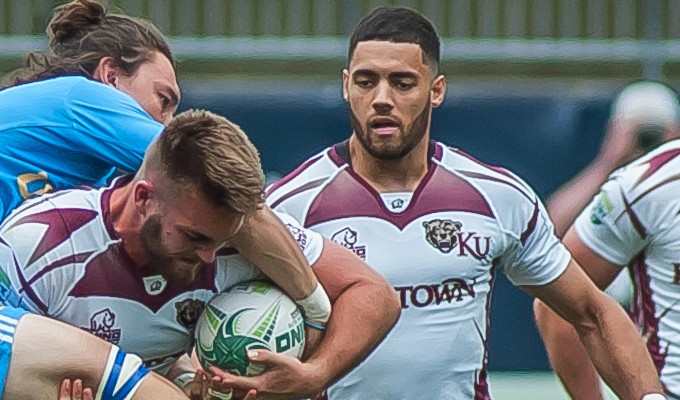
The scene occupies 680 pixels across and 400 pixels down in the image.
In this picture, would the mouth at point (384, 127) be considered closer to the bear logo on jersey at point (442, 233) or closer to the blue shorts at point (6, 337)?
the bear logo on jersey at point (442, 233)

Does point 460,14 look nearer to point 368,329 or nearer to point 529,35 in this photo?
point 529,35

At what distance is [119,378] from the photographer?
15.4 feet

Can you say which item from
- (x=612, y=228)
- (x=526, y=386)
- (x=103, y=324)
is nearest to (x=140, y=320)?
(x=103, y=324)

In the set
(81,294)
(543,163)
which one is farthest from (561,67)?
(81,294)

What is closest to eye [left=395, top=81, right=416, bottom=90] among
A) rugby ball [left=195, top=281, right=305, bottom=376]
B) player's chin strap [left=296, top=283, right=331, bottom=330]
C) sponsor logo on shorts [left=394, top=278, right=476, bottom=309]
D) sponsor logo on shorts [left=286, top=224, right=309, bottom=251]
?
sponsor logo on shorts [left=394, top=278, right=476, bottom=309]

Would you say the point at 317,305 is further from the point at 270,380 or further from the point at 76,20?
the point at 76,20

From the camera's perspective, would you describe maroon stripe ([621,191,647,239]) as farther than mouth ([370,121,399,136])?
No

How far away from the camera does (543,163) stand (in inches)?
404

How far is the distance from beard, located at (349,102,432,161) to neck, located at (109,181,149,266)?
1710 mm

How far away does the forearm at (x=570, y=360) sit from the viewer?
6.91 meters

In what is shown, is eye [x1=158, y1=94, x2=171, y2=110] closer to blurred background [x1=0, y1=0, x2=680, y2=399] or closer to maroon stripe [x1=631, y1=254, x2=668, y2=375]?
maroon stripe [x1=631, y1=254, x2=668, y2=375]

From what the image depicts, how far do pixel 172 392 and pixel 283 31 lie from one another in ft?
24.3

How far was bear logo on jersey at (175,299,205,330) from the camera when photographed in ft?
16.9

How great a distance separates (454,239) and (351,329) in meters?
1.45
